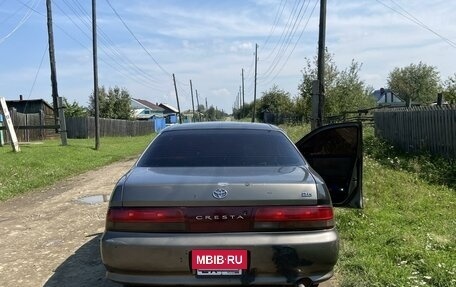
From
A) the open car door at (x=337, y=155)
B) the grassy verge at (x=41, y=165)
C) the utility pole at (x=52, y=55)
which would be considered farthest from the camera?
the utility pole at (x=52, y=55)

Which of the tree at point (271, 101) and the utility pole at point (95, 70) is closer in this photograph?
the utility pole at point (95, 70)

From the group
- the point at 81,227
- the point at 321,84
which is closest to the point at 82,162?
the point at 321,84

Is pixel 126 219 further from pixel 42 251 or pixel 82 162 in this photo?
pixel 82 162

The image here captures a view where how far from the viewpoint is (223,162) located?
13.5 feet

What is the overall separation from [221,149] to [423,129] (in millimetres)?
10784

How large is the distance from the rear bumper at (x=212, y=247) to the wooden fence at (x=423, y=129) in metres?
9.75

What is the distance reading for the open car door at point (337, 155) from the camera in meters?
5.45

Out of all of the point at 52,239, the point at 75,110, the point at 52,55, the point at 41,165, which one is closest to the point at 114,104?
the point at 75,110

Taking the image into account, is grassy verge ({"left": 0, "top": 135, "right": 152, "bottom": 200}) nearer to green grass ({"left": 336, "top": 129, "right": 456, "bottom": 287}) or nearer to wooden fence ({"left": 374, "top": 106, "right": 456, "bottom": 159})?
green grass ({"left": 336, "top": 129, "right": 456, "bottom": 287})

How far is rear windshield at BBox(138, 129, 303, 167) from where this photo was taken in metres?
4.15

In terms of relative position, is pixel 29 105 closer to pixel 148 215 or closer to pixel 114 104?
pixel 114 104

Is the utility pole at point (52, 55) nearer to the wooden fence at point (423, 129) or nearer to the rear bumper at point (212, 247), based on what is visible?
the wooden fence at point (423, 129)

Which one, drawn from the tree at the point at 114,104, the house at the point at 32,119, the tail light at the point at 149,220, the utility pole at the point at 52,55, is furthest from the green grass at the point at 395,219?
→ the tree at the point at 114,104

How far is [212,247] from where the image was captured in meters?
3.27
